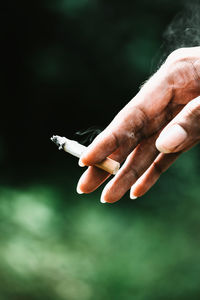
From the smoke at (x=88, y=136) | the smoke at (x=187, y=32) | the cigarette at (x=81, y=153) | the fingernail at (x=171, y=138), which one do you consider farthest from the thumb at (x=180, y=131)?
the smoke at (x=187, y=32)

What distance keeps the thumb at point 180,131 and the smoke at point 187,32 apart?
908 mm

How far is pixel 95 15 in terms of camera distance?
2.15m

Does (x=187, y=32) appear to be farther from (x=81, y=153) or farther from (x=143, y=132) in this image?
(x=81, y=153)

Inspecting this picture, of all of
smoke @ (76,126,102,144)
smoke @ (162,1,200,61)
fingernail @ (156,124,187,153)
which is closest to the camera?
fingernail @ (156,124,187,153)

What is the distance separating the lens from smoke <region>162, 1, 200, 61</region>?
64.1 inches

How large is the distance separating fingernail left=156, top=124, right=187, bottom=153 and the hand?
0.10 metres

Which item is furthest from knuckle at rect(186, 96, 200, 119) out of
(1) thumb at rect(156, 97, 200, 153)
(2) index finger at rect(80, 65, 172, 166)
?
(2) index finger at rect(80, 65, 172, 166)

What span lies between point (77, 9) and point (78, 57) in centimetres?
31

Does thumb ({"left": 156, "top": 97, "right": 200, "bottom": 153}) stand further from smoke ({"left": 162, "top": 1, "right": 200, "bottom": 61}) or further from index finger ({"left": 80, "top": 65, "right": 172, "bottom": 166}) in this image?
smoke ({"left": 162, "top": 1, "right": 200, "bottom": 61})

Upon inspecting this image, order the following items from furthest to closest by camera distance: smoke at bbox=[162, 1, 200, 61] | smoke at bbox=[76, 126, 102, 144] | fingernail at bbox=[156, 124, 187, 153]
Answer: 1. smoke at bbox=[162, 1, 200, 61]
2. smoke at bbox=[76, 126, 102, 144]
3. fingernail at bbox=[156, 124, 187, 153]

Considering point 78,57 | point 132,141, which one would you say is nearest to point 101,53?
point 78,57

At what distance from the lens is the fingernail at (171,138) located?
839mm

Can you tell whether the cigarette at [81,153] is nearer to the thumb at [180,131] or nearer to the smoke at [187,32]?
the thumb at [180,131]

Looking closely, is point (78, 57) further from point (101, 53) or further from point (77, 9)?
point (77, 9)
